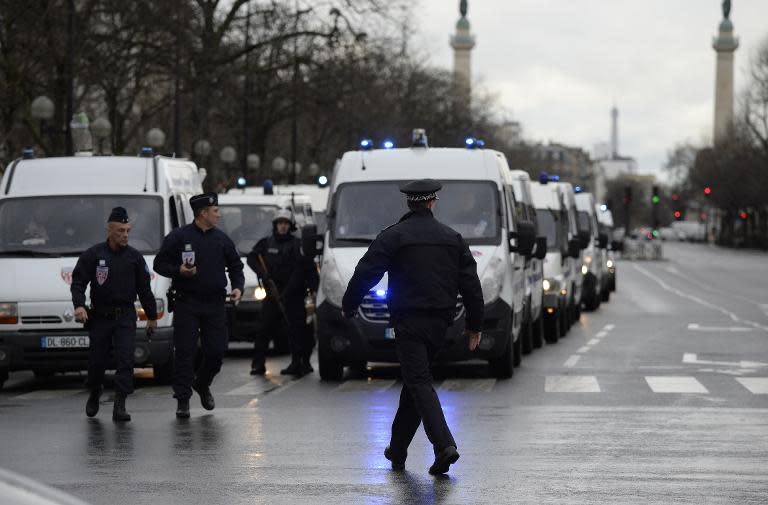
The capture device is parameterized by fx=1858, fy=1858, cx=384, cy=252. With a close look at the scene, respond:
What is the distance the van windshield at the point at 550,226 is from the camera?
3009 centimetres

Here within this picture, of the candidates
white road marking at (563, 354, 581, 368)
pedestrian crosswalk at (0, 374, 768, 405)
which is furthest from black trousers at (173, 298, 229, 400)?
white road marking at (563, 354, 581, 368)

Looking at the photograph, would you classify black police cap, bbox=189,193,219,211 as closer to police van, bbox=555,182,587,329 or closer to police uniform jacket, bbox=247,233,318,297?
police uniform jacket, bbox=247,233,318,297

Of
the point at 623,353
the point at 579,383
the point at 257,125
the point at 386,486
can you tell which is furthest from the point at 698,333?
the point at 257,125

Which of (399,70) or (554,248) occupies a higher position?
(399,70)

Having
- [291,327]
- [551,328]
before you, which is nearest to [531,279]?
[291,327]

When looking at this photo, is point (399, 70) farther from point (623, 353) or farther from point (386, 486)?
point (386, 486)

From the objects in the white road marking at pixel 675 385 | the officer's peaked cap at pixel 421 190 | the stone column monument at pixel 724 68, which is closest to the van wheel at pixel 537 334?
the white road marking at pixel 675 385

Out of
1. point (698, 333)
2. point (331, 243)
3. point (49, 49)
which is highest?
point (49, 49)

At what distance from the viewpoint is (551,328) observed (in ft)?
90.4

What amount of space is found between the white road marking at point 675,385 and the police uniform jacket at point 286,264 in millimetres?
3895

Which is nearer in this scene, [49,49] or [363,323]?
[363,323]

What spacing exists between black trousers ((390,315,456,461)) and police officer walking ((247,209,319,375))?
29.6 ft

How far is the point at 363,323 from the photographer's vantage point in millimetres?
18766

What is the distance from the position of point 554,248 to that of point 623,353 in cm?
573
